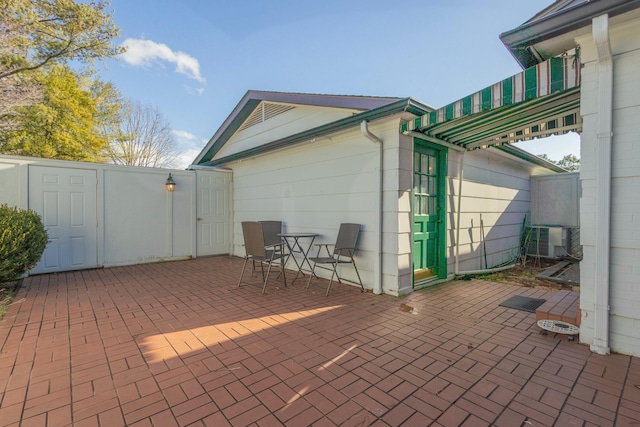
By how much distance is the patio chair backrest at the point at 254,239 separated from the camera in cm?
445

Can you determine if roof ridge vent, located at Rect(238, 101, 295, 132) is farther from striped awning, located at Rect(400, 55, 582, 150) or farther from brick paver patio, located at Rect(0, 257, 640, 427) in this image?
brick paver patio, located at Rect(0, 257, 640, 427)

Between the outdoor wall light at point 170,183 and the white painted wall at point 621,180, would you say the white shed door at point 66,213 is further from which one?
the white painted wall at point 621,180

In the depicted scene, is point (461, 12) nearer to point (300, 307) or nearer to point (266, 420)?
point (300, 307)

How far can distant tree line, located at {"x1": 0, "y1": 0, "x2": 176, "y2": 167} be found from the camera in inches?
322

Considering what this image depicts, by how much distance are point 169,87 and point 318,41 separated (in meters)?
10.1

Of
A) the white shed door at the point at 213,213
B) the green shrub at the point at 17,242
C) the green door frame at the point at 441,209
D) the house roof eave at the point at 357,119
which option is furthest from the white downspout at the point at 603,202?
the white shed door at the point at 213,213

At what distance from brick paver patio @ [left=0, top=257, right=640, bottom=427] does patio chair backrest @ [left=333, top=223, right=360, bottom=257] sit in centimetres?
77

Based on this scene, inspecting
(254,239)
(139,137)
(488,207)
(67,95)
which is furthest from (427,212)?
(139,137)

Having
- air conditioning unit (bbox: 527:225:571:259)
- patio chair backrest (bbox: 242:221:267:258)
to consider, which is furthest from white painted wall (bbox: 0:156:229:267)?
air conditioning unit (bbox: 527:225:571:259)

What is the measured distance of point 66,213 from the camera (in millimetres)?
5840

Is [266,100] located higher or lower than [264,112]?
higher

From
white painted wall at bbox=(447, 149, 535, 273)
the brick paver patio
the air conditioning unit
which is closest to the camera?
the brick paver patio

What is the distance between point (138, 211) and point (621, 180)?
7952 mm

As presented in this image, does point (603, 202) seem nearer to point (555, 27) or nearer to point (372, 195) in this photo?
point (555, 27)
